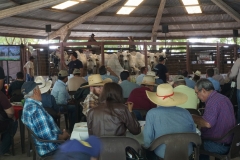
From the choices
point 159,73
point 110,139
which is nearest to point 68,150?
point 110,139

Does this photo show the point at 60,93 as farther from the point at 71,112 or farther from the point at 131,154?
the point at 131,154

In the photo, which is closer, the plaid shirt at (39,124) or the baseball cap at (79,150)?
the baseball cap at (79,150)

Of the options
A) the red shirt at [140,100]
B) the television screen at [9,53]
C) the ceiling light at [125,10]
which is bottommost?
the red shirt at [140,100]

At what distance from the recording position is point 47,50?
12859mm

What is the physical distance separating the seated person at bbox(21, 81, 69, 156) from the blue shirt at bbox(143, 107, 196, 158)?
41.7 inches

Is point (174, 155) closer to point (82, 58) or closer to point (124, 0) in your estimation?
point (82, 58)

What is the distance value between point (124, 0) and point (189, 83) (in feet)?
20.6

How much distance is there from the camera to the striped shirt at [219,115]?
4.07m

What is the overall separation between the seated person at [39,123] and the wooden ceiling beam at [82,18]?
8389mm

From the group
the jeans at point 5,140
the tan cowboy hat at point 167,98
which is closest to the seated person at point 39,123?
the tan cowboy hat at point 167,98

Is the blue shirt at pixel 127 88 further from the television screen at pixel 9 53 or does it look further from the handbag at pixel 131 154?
the television screen at pixel 9 53

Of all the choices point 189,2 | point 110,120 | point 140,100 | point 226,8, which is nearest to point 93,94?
point 140,100

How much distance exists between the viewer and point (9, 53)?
11.3m

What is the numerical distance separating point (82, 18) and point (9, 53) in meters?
3.25
